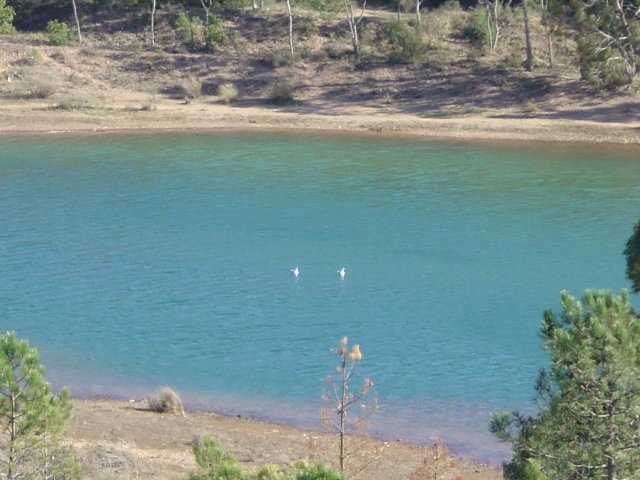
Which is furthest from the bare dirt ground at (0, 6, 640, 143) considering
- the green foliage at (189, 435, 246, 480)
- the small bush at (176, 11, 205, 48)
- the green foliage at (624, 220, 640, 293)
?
the green foliage at (189, 435, 246, 480)

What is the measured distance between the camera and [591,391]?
9.05m

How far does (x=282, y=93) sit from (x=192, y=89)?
4491mm

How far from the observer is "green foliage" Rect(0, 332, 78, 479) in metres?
10.4

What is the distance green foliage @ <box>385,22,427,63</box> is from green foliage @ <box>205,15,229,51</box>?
8771 millimetres

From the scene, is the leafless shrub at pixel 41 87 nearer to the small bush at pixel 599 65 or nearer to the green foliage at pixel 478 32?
the green foliage at pixel 478 32

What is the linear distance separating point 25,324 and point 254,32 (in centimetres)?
3681

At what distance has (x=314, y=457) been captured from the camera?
618 inches

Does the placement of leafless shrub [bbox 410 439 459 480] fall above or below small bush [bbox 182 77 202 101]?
below

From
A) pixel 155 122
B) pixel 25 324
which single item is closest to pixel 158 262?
pixel 25 324

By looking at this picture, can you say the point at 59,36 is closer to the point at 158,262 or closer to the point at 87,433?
the point at 158,262

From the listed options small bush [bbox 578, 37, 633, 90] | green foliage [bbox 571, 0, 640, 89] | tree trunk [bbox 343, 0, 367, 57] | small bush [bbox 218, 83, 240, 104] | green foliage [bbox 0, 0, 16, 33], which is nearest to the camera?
green foliage [bbox 571, 0, 640, 89]

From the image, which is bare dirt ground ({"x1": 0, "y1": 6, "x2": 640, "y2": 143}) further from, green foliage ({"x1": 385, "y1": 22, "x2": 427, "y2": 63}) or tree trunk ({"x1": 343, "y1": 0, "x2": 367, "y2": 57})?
tree trunk ({"x1": 343, "y1": 0, "x2": 367, "y2": 57})

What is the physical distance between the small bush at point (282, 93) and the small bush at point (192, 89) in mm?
3647

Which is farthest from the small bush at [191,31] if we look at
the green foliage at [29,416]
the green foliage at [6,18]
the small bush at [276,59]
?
the green foliage at [29,416]
